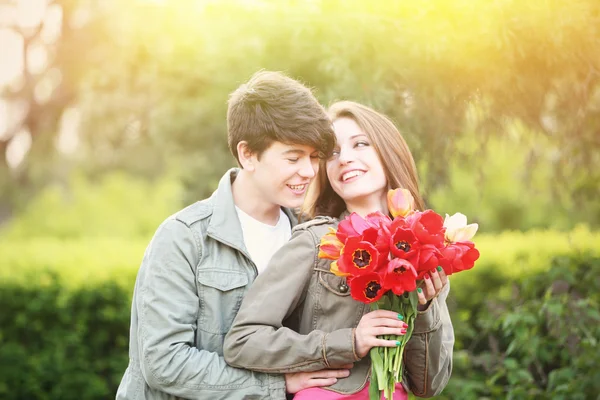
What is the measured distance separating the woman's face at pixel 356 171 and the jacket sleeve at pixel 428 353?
0.48 m

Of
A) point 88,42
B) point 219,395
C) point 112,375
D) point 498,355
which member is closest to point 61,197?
point 88,42

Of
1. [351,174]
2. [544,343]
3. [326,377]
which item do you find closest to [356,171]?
[351,174]

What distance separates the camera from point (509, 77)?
3.98 m

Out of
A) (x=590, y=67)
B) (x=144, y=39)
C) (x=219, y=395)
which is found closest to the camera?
(x=219, y=395)

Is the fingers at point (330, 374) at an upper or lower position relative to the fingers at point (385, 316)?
lower

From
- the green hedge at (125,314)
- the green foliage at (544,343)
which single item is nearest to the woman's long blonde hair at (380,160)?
the green foliage at (544,343)

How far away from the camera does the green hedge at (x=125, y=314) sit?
4297mm

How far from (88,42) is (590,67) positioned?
33.9ft

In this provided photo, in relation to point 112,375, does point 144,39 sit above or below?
above

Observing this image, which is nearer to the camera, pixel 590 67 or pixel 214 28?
pixel 590 67

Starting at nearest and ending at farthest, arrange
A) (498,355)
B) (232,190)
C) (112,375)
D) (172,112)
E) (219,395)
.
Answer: (219,395)
(232,190)
(498,355)
(112,375)
(172,112)

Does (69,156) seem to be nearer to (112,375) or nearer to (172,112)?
(172,112)

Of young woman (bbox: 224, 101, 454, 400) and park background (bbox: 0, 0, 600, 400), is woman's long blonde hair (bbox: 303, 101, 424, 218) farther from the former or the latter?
park background (bbox: 0, 0, 600, 400)

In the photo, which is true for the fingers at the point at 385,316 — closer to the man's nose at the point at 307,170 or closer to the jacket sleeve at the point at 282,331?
the jacket sleeve at the point at 282,331
